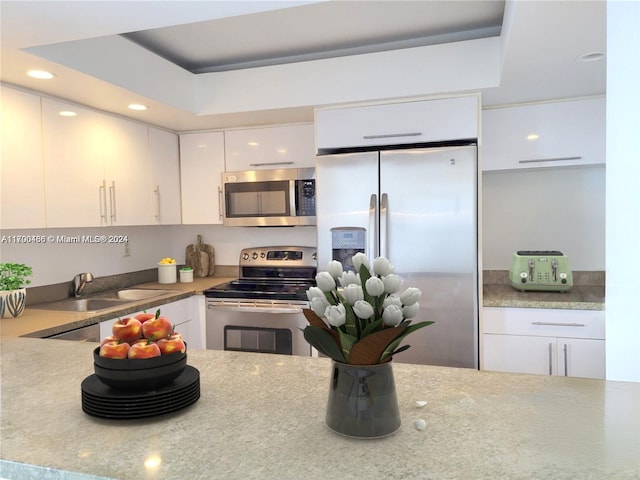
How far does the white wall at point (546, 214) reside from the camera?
10.2 ft

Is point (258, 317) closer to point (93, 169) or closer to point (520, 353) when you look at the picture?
point (93, 169)

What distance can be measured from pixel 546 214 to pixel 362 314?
2.70 meters

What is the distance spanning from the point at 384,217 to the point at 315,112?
828 mm

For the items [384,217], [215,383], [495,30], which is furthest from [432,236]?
[215,383]

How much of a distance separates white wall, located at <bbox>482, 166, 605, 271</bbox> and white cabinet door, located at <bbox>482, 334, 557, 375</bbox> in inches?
28.9

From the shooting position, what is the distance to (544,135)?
2.85 m

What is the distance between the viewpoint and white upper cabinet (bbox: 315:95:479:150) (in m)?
2.71

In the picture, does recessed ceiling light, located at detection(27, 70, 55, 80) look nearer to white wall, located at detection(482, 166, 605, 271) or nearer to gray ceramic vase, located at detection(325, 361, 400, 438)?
gray ceramic vase, located at detection(325, 361, 400, 438)

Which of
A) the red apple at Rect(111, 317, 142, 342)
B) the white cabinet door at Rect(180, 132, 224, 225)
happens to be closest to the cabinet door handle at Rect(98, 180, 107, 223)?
the white cabinet door at Rect(180, 132, 224, 225)

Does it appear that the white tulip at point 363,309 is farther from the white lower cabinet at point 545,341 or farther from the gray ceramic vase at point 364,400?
the white lower cabinet at point 545,341

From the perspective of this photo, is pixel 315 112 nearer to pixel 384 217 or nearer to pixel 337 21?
pixel 337 21

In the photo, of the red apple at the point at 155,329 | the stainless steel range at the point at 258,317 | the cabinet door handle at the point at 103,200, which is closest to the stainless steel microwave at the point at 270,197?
the stainless steel range at the point at 258,317

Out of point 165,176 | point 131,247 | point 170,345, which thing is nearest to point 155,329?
point 170,345

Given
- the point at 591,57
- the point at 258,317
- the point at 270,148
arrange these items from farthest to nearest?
the point at 270,148 → the point at 258,317 → the point at 591,57
